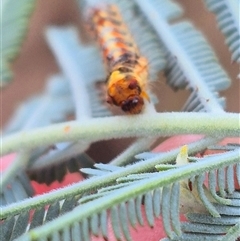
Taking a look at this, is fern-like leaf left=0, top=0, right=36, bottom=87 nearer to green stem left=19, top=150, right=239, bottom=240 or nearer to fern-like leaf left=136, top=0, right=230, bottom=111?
fern-like leaf left=136, top=0, right=230, bottom=111

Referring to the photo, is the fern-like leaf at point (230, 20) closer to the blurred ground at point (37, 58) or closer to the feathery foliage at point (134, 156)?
the feathery foliage at point (134, 156)

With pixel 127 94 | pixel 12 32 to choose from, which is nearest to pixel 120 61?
pixel 127 94

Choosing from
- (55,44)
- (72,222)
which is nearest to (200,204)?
(72,222)

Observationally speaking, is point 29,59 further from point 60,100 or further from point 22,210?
point 22,210

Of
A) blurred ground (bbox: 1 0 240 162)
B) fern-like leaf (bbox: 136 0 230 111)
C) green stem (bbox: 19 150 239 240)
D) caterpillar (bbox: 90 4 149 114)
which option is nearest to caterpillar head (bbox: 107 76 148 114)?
caterpillar (bbox: 90 4 149 114)

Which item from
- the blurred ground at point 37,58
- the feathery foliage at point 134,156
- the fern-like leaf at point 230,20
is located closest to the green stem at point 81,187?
the feathery foliage at point 134,156

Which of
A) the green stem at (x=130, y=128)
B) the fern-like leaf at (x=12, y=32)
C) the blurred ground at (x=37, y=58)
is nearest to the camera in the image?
the green stem at (x=130, y=128)
